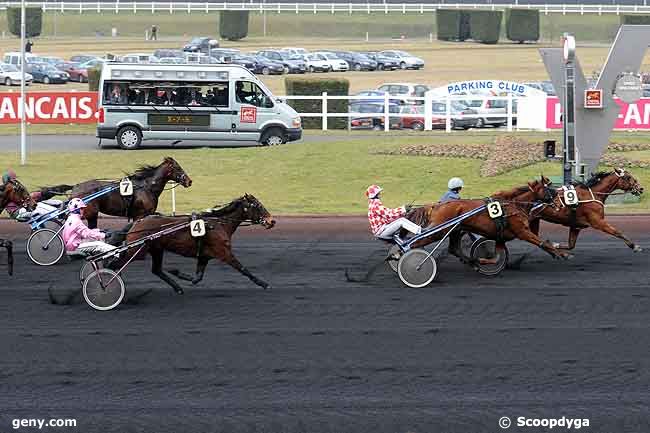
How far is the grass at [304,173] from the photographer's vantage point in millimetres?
22188

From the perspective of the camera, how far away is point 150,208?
50.9ft

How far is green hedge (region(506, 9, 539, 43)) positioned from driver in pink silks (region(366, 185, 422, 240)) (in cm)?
5767

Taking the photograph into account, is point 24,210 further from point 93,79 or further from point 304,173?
point 93,79

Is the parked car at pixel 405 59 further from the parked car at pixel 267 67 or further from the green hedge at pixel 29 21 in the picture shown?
the green hedge at pixel 29 21

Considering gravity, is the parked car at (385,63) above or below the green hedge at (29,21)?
below

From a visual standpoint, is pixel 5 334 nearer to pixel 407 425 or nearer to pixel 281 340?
pixel 281 340

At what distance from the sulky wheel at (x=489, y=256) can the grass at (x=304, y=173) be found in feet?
20.6

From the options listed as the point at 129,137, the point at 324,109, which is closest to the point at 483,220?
the point at 129,137

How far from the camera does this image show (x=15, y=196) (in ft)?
49.2

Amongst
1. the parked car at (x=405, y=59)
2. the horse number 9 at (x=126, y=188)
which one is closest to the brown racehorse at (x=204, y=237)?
the horse number 9 at (x=126, y=188)

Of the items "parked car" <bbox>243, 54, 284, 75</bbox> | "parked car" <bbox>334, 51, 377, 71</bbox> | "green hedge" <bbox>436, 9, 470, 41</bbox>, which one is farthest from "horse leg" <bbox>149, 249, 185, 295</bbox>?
"green hedge" <bbox>436, 9, 470, 41</bbox>

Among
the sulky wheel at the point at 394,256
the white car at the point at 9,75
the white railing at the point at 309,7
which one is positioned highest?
the white railing at the point at 309,7

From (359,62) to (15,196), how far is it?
45204mm

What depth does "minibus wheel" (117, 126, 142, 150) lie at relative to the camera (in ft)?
97.2
